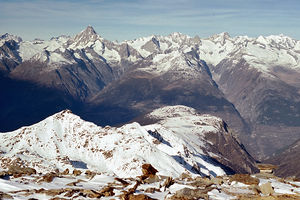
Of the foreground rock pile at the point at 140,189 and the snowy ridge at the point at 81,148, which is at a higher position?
the foreground rock pile at the point at 140,189

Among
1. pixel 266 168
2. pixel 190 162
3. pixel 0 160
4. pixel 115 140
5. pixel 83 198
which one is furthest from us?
pixel 190 162

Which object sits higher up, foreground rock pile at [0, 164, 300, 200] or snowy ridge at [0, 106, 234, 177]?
foreground rock pile at [0, 164, 300, 200]

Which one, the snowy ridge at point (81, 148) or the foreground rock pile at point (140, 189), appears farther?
the snowy ridge at point (81, 148)

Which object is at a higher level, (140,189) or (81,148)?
(140,189)

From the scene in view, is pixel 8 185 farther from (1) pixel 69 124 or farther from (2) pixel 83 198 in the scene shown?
(1) pixel 69 124

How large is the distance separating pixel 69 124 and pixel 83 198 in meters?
129

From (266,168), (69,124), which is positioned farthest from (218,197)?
(69,124)

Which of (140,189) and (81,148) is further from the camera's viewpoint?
(81,148)

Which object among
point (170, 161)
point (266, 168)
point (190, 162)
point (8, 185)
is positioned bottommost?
point (190, 162)

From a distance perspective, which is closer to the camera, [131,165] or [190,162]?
[131,165]

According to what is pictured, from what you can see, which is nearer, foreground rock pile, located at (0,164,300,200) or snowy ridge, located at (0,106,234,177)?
foreground rock pile, located at (0,164,300,200)

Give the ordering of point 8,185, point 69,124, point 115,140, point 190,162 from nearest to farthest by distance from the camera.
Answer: point 8,185 → point 115,140 → point 69,124 → point 190,162

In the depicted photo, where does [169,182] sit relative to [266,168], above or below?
above

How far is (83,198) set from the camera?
4709 centimetres
